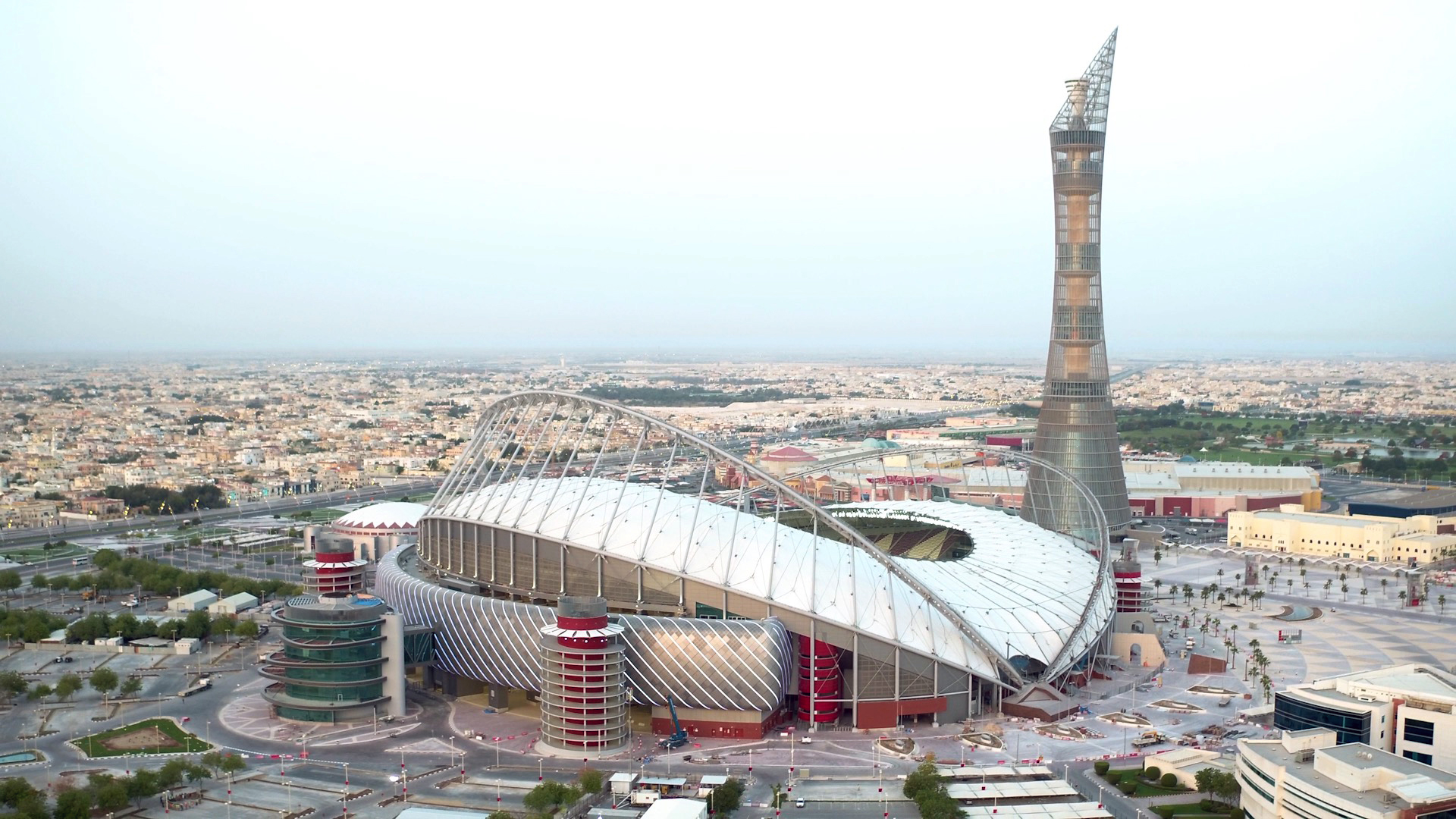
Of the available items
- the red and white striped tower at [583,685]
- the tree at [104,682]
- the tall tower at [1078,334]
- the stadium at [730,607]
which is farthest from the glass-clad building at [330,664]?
the tall tower at [1078,334]

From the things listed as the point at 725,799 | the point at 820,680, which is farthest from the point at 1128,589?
the point at 725,799

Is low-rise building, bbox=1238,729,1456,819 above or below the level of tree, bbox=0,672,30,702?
above

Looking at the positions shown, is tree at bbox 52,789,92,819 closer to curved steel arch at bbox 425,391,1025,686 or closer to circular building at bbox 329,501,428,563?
curved steel arch at bbox 425,391,1025,686

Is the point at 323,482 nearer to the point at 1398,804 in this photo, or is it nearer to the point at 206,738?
the point at 206,738

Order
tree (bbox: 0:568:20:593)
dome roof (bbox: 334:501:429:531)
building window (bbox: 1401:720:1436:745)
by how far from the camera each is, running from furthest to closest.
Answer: dome roof (bbox: 334:501:429:531), tree (bbox: 0:568:20:593), building window (bbox: 1401:720:1436:745)

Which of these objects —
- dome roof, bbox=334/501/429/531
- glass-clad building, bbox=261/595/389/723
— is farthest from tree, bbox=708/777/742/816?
dome roof, bbox=334/501/429/531

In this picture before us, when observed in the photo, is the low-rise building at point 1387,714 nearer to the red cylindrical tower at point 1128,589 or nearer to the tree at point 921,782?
the tree at point 921,782
